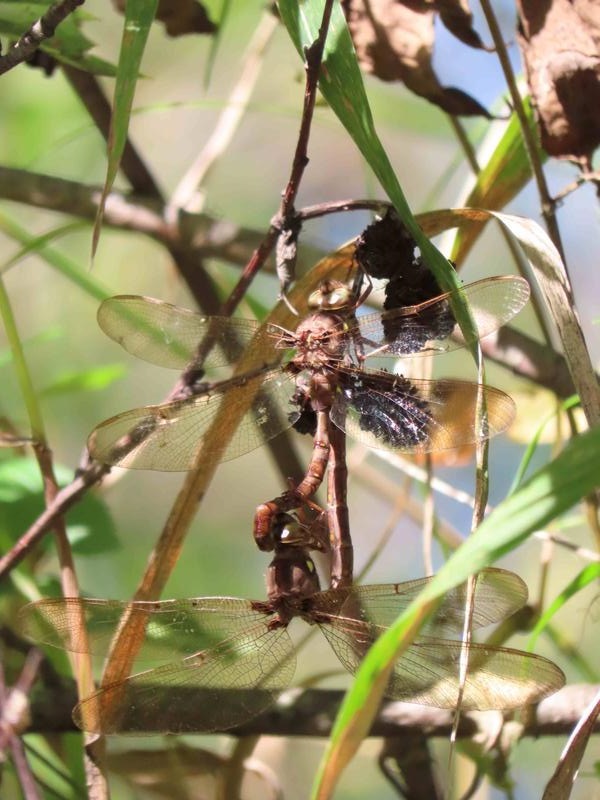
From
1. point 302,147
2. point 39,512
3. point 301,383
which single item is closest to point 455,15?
point 302,147

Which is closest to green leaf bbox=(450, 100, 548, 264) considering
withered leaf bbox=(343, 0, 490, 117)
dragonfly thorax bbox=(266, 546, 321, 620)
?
withered leaf bbox=(343, 0, 490, 117)

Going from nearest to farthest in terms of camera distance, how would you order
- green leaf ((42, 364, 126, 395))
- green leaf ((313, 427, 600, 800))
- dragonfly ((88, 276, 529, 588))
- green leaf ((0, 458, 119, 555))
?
1. green leaf ((313, 427, 600, 800))
2. dragonfly ((88, 276, 529, 588))
3. green leaf ((0, 458, 119, 555))
4. green leaf ((42, 364, 126, 395))

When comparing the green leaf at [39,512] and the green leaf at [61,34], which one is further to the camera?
the green leaf at [39,512]

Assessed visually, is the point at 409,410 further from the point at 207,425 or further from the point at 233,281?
the point at 233,281

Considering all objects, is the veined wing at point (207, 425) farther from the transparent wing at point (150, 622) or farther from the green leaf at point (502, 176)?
the green leaf at point (502, 176)

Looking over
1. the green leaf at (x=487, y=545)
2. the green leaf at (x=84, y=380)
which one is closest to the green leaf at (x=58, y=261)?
the green leaf at (x=84, y=380)

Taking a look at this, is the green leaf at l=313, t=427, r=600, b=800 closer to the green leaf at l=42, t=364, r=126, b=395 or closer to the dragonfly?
the dragonfly
